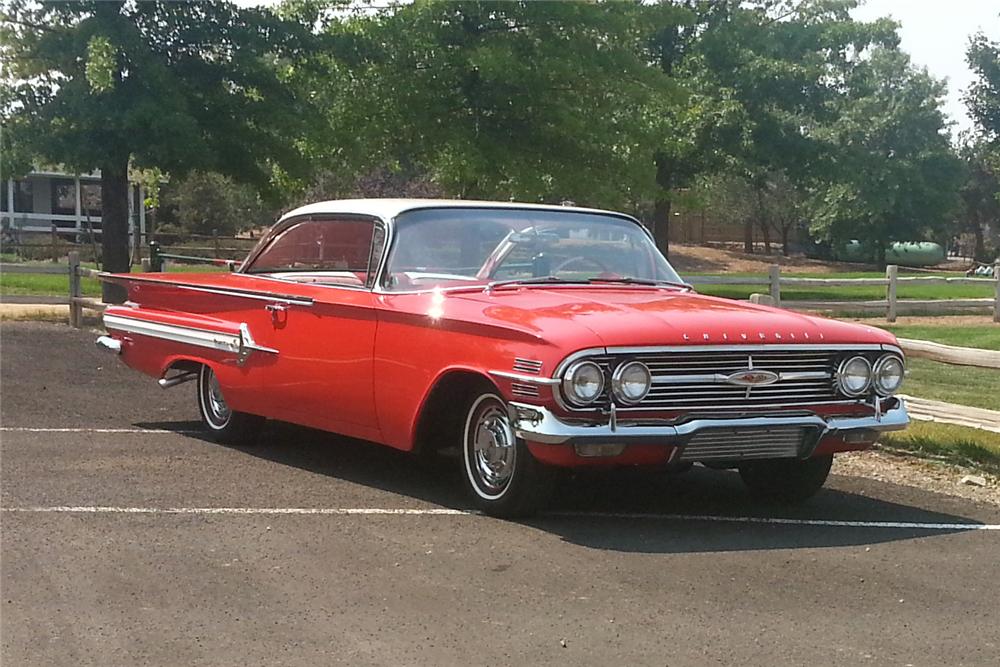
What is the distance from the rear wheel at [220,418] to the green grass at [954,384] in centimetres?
506

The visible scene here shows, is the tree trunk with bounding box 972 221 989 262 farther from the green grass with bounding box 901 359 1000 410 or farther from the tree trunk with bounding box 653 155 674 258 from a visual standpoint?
the green grass with bounding box 901 359 1000 410

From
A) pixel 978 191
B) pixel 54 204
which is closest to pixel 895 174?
pixel 978 191

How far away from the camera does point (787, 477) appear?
7270mm

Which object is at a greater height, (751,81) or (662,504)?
(751,81)

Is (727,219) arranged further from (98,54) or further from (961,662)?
(961,662)

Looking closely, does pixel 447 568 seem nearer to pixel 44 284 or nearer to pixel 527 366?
pixel 527 366

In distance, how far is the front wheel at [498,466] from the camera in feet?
21.2

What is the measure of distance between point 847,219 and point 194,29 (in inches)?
1588

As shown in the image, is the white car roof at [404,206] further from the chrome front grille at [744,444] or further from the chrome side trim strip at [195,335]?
the chrome front grille at [744,444]

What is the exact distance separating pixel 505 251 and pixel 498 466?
141cm

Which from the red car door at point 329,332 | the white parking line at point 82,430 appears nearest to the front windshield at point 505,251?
the red car door at point 329,332

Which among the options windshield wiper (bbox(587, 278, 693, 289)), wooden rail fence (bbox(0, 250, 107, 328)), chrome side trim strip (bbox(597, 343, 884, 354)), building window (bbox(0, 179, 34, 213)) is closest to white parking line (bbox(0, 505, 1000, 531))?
chrome side trim strip (bbox(597, 343, 884, 354))

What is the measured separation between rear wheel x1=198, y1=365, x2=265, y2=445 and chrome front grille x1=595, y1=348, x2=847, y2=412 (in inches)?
135

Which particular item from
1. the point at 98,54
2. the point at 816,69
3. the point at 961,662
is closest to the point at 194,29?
the point at 98,54
